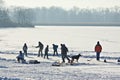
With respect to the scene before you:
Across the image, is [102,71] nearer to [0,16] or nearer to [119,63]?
[119,63]

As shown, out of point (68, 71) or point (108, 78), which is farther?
point (68, 71)

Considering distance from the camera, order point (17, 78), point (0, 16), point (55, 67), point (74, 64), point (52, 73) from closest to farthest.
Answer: point (17, 78), point (52, 73), point (55, 67), point (74, 64), point (0, 16)

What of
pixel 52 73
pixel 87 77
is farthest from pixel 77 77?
pixel 52 73

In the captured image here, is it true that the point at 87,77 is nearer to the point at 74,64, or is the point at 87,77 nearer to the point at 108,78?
the point at 108,78

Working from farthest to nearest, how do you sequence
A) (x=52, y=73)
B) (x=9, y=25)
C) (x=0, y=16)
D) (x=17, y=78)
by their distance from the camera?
(x=0, y=16)
(x=9, y=25)
(x=52, y=73)
(x=17, y=78)

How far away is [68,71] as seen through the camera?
2364cm

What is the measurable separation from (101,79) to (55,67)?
659 centimetres

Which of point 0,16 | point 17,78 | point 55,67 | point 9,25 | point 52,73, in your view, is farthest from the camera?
point 0,16

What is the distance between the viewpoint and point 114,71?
930 inches

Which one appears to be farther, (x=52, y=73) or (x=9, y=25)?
(x=9, y=25)

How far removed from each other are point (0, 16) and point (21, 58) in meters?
168

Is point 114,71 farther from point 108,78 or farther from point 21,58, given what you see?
point 21,58

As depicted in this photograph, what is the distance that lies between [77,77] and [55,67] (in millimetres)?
5534

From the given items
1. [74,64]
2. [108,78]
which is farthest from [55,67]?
[108,78]
